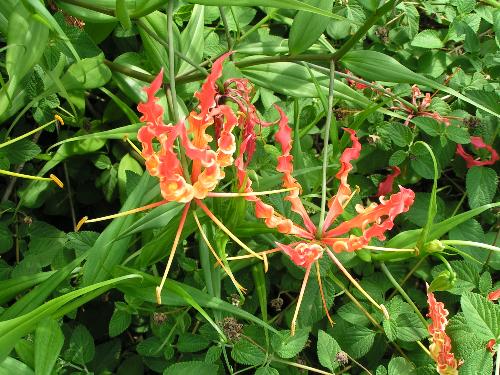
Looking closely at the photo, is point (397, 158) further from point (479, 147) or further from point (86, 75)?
point (86, 75)

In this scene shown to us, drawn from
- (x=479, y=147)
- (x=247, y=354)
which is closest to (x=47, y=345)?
(x=247, y=354)

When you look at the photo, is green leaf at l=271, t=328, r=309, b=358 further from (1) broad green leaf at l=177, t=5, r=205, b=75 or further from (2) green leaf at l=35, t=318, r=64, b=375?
(1) broad green leaf at l=177, t=5, r=205, b=75

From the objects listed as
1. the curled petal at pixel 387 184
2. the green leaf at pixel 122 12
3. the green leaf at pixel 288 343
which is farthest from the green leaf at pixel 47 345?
the curled petal at pixel 387 184

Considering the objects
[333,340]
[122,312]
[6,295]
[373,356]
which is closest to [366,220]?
[333,340]

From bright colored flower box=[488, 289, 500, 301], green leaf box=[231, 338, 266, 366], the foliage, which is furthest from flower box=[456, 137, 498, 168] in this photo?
green leaf box=[231, 338, 266, 366]

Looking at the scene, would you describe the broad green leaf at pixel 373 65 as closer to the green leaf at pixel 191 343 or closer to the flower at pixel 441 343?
the flower at pixel 441 343

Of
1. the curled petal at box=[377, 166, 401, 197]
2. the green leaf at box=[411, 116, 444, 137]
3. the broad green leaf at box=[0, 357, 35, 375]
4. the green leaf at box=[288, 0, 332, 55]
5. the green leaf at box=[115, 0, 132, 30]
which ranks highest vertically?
the green leaf at box=[115, 0, 132, 30]

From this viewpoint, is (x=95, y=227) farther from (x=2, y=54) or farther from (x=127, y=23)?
(x=127, y=23)
